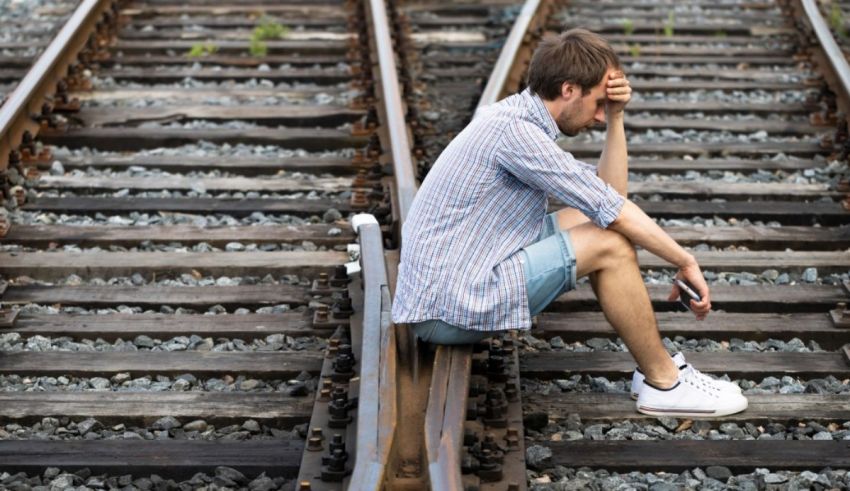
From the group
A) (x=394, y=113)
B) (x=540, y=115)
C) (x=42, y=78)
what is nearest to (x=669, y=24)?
(x=394, y=113)

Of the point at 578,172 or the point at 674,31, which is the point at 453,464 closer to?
the point at 578,172

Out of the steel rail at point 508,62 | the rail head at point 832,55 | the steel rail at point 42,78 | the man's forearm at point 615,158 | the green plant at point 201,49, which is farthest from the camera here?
the green plant at point 201,49

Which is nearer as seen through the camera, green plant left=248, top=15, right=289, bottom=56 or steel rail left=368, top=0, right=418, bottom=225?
steel rail left=368, top=0, right=418, bottom=225

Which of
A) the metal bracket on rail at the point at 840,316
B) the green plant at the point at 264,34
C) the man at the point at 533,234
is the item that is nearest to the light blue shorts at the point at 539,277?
the man at the point at 533,234

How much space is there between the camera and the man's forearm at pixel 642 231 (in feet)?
15.3

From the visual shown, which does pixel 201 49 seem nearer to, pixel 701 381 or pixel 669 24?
pixel 669 24

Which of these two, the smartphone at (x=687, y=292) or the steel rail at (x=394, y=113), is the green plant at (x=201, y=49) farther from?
the smartphone at (x=687, y=292)

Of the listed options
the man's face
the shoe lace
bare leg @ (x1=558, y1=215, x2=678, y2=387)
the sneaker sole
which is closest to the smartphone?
bare leg @ (x1=558, y1=215, x2=678, y2=387)

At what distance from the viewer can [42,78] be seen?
26.2ft

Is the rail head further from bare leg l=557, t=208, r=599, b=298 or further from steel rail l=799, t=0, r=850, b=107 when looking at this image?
bare leg l=557, t=208, r=599, b=298

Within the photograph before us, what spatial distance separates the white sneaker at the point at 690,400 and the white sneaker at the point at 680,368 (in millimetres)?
24

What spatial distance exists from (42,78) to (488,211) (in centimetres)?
404

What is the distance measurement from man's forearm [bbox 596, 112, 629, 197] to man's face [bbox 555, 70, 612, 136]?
0.31 metres

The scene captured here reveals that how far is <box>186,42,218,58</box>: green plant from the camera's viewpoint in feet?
31.6
